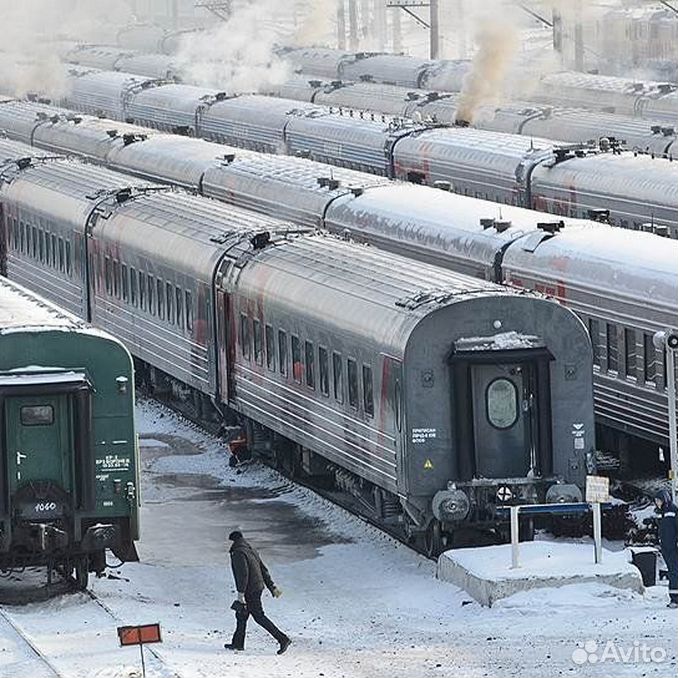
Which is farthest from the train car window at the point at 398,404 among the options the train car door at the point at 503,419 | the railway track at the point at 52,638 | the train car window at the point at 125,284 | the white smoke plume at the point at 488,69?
the white smoke plume at the point at 488,69

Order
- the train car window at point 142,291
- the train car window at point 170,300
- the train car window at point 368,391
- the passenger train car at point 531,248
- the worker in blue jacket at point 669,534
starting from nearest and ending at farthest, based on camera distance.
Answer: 1. the worker in blue jacket at point 669,534
2. the train car window at point 368,391
3. the passenger train car at point 531,248
4. the train car window at point 170,300
5. the train car window at point 142,291

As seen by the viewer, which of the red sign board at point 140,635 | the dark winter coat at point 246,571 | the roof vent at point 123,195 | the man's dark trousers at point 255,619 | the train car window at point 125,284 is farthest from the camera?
the roof vent at point 123,195

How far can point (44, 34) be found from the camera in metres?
105

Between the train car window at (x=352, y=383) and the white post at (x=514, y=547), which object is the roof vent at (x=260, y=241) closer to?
the train car window at (x=352, y=383)

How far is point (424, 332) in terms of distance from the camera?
2358cm

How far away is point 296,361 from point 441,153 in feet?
60.7

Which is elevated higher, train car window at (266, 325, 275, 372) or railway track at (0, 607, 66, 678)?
train car window at (266, 325, 275, 372)

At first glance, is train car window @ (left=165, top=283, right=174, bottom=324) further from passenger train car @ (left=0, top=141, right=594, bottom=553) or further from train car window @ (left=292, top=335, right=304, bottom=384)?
train car window @ (left=292, top=335, right=304, bottom=384)

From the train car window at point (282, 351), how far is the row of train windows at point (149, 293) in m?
Answer: 3.92

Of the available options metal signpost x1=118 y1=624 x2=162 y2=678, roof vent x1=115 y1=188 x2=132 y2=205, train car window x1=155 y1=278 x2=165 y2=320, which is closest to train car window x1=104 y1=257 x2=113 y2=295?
roof vent x1=115 y1=188 x2=132 y2=205

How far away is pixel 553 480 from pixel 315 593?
2678mm

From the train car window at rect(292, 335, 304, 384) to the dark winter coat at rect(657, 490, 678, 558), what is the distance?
6.89 meters

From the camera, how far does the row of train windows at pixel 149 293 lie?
107 ft

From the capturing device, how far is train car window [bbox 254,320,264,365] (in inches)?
1144
